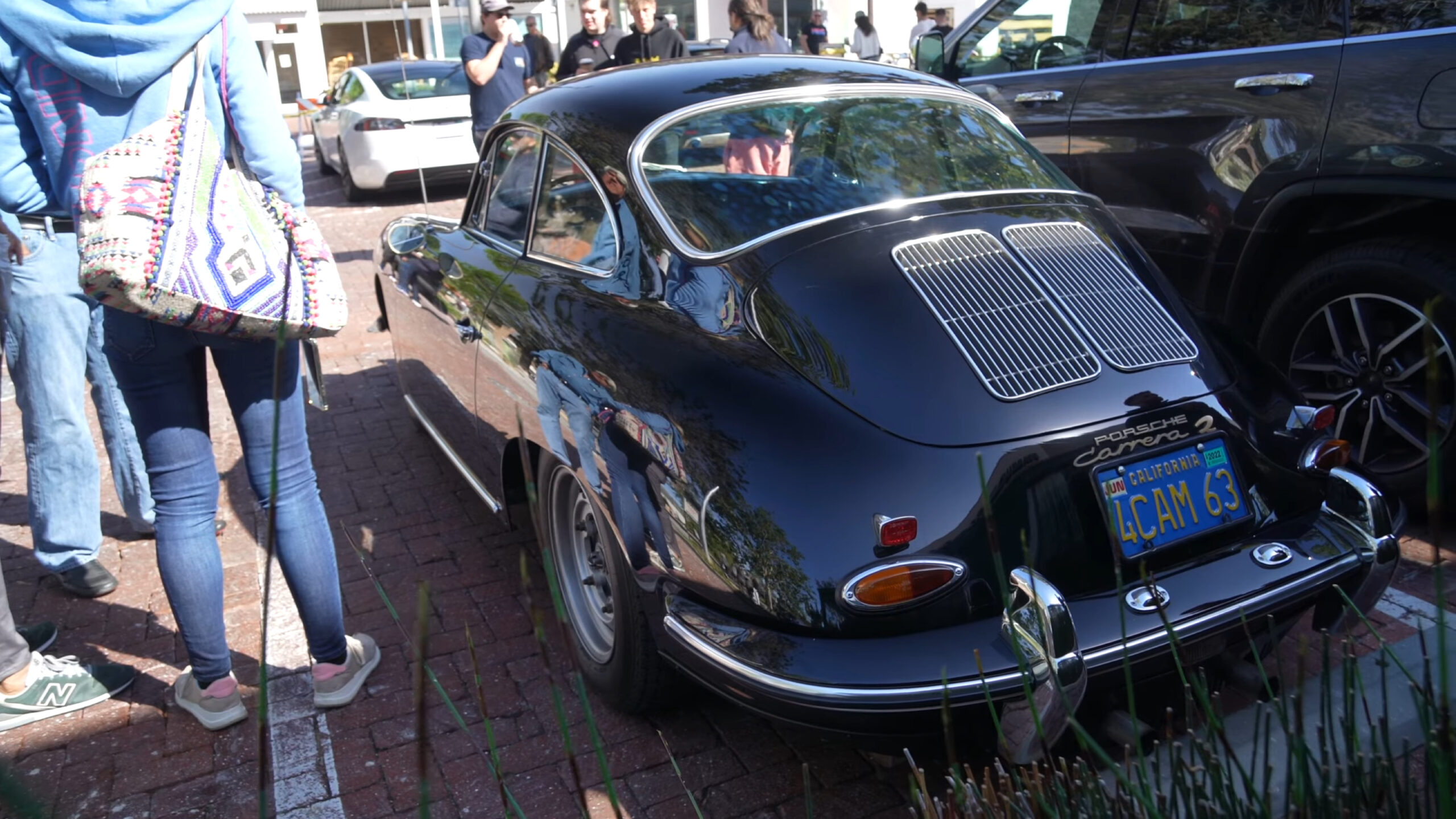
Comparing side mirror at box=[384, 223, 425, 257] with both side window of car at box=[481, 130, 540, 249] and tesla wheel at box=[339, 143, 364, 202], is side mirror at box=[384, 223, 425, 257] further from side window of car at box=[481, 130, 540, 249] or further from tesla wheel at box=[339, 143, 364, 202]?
tesla wheel at box=[339, 143, 364, 202]

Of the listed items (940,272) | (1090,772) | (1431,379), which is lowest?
(1090,772)

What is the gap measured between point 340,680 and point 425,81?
10266 millimetres

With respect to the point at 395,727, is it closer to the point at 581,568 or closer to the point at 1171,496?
the point at 581,568

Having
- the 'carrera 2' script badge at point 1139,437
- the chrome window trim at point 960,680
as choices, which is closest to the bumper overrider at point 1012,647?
the chrome window trim at point 960,680

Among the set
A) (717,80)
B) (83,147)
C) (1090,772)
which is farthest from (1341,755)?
(83,147)

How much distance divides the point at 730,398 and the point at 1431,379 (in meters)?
1.75

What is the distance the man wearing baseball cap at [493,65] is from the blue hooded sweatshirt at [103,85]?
5.42m

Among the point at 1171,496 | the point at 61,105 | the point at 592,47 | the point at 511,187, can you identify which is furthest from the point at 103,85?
the point at 592,47

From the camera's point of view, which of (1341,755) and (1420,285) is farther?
(1420,285)

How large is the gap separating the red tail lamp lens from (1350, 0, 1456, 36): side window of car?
2.71 metres

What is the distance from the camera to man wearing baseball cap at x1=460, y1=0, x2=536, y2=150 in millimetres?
8242

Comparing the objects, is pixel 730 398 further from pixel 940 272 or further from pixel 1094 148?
pixel 1094 148

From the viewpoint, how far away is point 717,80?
12.1 ft

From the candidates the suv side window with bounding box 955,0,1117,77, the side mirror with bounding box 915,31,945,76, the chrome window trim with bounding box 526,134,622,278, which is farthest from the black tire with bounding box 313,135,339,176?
the chrome window trim with bounding box 526,134,622,278
